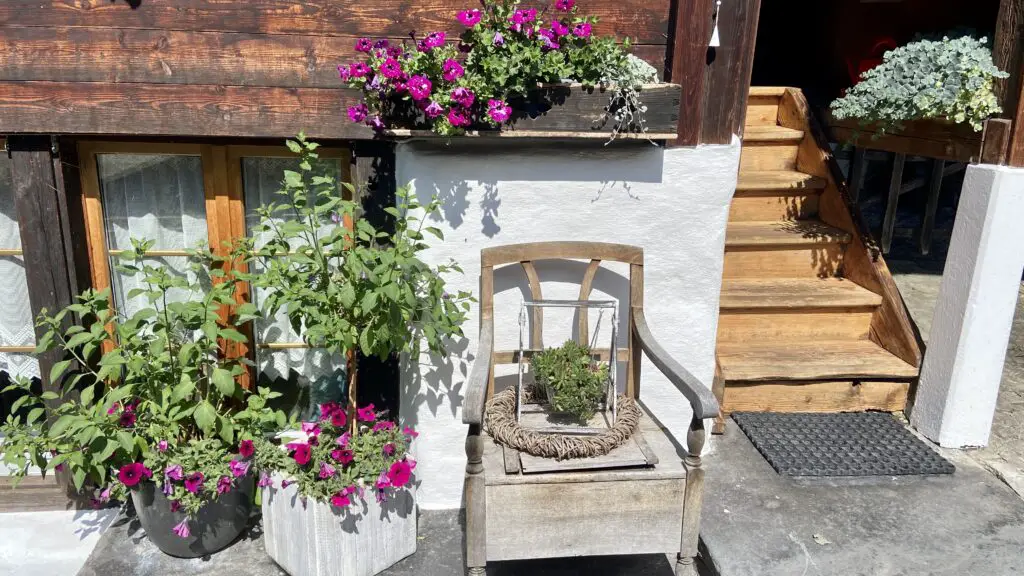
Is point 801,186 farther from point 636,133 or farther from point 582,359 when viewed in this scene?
point 582,359

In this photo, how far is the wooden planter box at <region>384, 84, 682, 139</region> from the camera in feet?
9.67

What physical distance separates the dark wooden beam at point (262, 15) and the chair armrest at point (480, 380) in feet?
4.13

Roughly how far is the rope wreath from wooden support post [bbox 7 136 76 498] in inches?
75.6

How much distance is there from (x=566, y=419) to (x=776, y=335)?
184 cm

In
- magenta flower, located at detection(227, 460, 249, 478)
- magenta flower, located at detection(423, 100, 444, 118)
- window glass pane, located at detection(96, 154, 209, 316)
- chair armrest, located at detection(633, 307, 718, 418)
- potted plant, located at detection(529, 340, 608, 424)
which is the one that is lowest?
A: magenta flower, located at detection(227, 460, 249, 478)

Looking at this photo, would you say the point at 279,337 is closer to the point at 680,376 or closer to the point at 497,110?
the point at 497,110

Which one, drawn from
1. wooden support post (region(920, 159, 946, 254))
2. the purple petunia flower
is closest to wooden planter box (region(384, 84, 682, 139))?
the purple petunia flower

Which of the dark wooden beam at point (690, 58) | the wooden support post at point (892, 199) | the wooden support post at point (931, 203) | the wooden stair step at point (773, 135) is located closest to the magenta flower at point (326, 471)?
the dark wooden beam at point (690, 58)

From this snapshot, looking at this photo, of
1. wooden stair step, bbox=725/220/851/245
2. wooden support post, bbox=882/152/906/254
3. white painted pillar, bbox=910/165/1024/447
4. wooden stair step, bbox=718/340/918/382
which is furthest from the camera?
wooden support post, bbox=882/152/906/254

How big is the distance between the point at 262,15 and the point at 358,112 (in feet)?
1.94

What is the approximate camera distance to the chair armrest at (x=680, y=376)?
254 cm

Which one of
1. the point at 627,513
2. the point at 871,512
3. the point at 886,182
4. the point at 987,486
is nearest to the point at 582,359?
the point at 627,513

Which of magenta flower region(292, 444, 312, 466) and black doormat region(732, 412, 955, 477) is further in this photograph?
black doormat region(732, 412, 955, 477)

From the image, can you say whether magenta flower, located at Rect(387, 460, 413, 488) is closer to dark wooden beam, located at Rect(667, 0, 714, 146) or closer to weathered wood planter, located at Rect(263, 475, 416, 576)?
weathered wood planter, located at Rect(263, 475, 416, 576)
